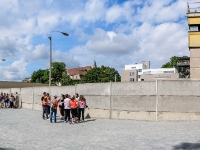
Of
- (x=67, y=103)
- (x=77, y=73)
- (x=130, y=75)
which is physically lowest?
(x=67, y=103)

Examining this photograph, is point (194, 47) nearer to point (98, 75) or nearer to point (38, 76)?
point (98, 75)

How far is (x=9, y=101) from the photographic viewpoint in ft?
100

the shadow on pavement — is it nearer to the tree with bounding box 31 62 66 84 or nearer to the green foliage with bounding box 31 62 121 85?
the green foliage with bounding box 31 62 121 85

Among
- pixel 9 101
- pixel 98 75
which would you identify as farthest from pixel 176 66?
pixel 9 101

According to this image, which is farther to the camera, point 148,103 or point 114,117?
point 114,117

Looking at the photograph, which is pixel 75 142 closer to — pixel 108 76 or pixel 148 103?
pixel 148 103

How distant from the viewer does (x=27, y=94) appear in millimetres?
29234

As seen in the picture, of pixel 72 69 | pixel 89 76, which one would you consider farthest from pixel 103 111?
pixel 72 69

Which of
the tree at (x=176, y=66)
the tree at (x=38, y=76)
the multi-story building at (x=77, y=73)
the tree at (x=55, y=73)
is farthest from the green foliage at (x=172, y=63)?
the multi-story building at (x=77, y=73)

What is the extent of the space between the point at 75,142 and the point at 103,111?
7868 millimetres

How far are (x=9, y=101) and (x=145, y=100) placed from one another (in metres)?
19.5

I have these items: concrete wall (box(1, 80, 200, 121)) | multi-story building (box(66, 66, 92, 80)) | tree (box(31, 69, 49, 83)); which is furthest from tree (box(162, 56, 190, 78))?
concrete wall (box(1, 80, 200, 121))

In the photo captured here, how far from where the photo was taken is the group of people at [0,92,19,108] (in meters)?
30.2

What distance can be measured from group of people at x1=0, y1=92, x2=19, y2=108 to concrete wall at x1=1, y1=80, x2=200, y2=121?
1414cm
